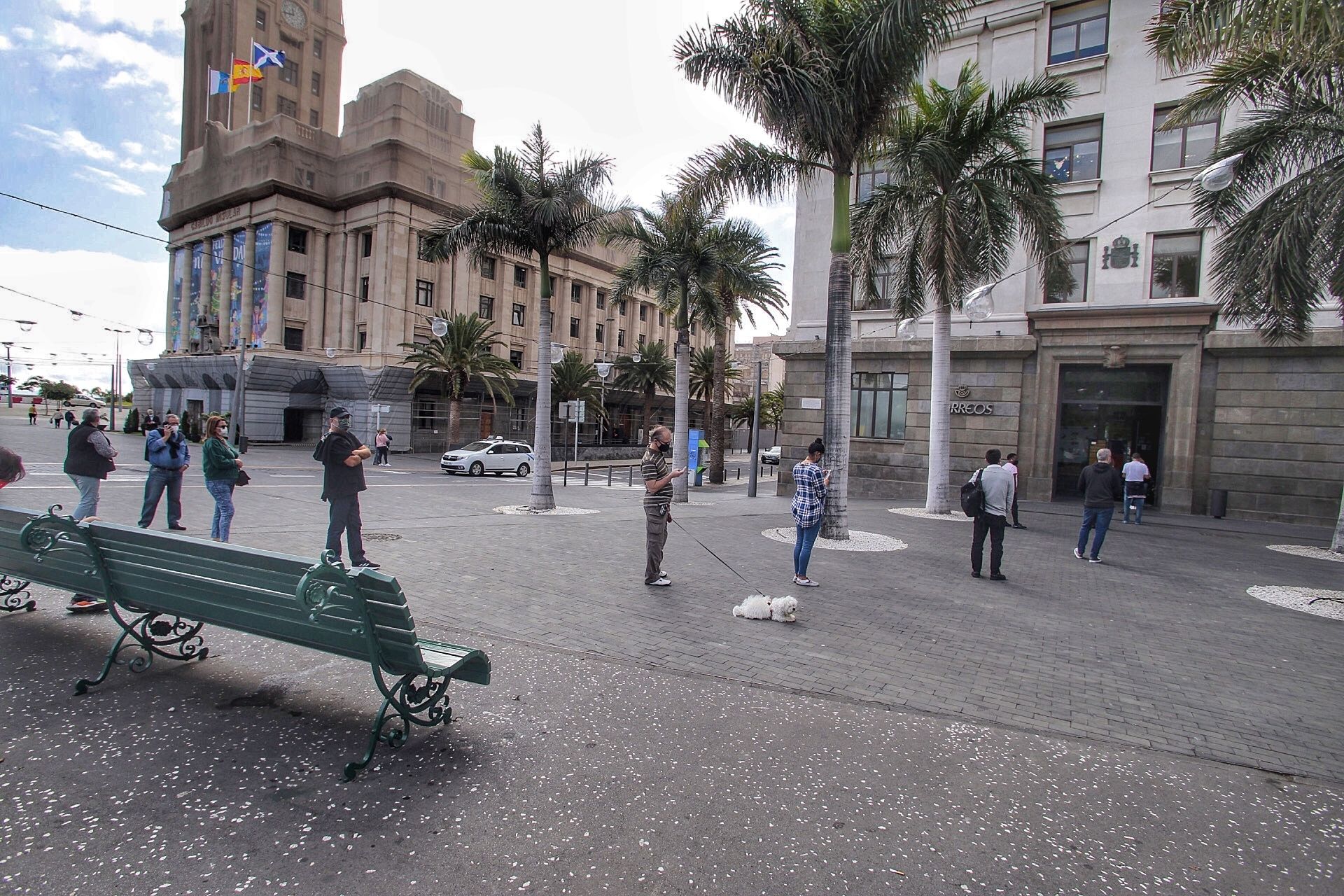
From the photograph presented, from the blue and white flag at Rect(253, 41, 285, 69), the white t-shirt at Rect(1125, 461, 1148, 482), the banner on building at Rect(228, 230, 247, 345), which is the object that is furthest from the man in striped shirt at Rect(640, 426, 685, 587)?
the blue and white flag at Rect(253, 41, 285, 69)

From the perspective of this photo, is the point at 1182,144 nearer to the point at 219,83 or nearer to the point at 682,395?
the point at 682,395

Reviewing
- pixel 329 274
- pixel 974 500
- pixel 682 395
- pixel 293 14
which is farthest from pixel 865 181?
pixel 293 14

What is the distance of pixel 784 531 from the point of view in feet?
41.8

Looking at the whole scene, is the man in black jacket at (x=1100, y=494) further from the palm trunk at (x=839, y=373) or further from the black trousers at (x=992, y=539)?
the palm trunk at (x=839, y=373)

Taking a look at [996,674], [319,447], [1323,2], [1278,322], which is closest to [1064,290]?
[1278,322]

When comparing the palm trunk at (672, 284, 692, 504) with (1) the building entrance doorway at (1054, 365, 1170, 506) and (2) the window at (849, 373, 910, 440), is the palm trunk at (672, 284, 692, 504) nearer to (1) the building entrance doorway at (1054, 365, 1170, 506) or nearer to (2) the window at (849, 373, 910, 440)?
(2) the window at (849, 373, 910, 440)

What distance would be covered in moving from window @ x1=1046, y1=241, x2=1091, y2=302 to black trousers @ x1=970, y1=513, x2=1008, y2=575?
13249 millimetres

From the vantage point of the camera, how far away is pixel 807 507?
25.7 ft

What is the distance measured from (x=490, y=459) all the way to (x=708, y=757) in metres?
26.6

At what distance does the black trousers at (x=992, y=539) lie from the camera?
8.89m

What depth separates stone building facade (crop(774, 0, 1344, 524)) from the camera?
1739 centimetres

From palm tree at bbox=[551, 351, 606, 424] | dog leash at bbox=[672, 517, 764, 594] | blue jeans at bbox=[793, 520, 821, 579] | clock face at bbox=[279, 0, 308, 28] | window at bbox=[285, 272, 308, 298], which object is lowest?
dog leash at bbox=[672, 517, 764, 594]

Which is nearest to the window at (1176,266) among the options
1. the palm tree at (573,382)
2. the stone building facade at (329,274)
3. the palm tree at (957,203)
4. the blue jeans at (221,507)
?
the palm tree at (957,203)

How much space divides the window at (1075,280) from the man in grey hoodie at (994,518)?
12.9 metres
